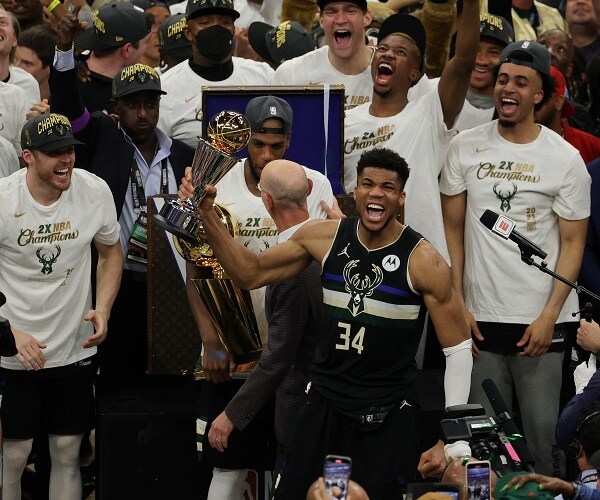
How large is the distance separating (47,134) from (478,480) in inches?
136

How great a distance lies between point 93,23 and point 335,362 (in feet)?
11.0

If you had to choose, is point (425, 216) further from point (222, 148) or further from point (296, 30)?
point (296, 30)

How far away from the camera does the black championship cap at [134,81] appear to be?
8.23 meters

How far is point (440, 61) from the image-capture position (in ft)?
30.5

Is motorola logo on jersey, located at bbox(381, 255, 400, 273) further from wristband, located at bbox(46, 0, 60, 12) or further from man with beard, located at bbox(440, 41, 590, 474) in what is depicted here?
wristband, located at bbox(46, 0, 60, 12)

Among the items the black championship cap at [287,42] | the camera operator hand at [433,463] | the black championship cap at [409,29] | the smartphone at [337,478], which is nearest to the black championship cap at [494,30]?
A: the black championship cap at [409,29]

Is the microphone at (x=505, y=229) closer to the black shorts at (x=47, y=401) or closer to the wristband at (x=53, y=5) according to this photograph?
the black shorts at (x=47, y=401)

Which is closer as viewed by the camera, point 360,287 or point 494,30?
point 360,287

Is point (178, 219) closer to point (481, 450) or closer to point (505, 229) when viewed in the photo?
point (505, 229)

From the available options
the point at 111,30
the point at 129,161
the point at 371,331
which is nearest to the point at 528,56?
the point at 371,331

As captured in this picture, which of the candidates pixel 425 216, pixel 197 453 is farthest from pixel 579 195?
pixel 197 453

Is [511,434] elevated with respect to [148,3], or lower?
lower

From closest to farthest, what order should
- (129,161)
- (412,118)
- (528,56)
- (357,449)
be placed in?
(357,449), (528,56), (412,118), (129,161)

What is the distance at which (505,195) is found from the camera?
762cm
